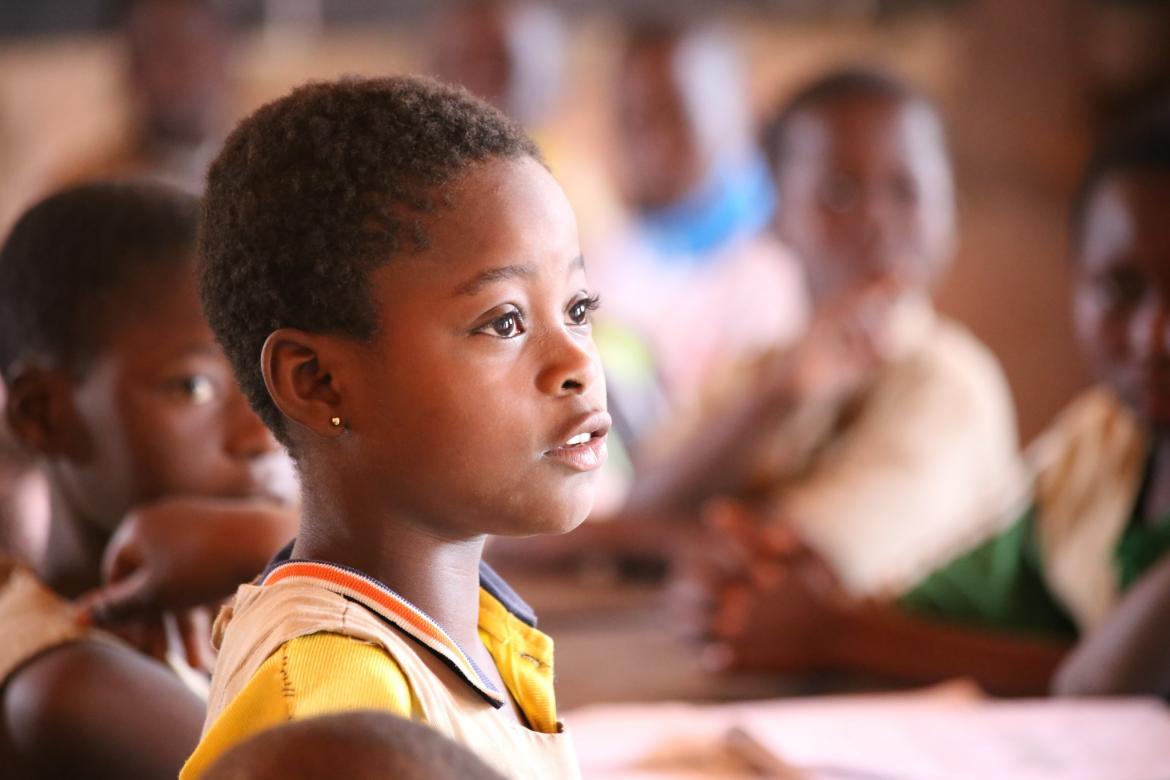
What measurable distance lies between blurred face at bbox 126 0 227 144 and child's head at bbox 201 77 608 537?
234cm

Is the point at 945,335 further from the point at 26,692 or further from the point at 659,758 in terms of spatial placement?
the point at 26,692

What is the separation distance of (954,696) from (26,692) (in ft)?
2.09

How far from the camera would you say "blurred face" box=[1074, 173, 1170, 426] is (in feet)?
3.62

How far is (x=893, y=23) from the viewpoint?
10.0ft

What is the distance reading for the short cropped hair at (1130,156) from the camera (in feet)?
3.69

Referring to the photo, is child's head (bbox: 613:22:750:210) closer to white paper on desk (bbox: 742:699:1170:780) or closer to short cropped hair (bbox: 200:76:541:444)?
white paper on desk (bbox: 742:699:1170:780)

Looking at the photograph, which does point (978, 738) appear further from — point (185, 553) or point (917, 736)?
point (185, 553)

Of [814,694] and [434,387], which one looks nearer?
[434,387]

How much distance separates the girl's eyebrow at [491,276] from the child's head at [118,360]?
0.26 metres

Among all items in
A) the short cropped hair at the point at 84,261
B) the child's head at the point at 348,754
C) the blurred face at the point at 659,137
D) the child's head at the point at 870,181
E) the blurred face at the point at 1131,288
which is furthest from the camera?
the blurred face at the point at 659,137

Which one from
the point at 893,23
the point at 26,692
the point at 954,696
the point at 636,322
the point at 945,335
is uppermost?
the point at 893,23

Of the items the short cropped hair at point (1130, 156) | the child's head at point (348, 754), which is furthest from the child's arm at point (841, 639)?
the child's head at point (348, 754)

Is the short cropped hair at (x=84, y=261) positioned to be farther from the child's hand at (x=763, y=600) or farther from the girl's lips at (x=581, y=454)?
the child's hand at (x=763, y=600)

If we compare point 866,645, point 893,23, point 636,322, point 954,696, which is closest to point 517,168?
point 954,696
